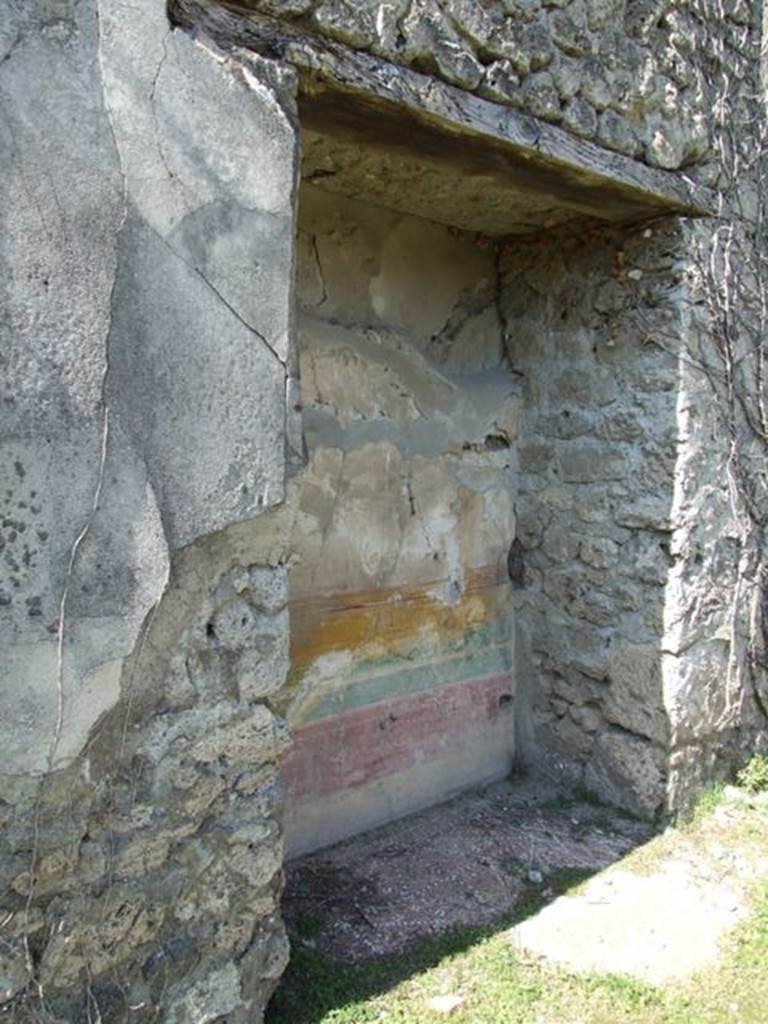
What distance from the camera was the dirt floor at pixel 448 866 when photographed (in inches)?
91.6

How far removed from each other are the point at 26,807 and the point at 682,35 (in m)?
2.68

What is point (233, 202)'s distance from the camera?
5.51 ft

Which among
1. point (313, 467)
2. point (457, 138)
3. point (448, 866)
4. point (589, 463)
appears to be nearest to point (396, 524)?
point (313, 467)

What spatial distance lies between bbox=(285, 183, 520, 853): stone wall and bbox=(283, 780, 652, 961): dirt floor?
0.10 m

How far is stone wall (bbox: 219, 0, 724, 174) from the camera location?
1.87 m

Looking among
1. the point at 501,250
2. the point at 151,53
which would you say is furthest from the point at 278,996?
the point at 501,250

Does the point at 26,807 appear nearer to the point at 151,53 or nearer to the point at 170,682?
the point at 170,682

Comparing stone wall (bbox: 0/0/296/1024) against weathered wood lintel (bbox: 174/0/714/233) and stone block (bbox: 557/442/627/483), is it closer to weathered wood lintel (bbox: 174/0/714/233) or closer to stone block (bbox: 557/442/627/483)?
weathered wood lintel (bbox: 174/0/714/233)

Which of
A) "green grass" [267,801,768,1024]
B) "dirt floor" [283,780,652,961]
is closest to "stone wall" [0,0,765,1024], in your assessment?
"dirt floor" [283,780,652,961]

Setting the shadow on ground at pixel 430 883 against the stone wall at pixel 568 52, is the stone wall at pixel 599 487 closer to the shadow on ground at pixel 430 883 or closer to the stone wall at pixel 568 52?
the shadow on ground at pixel 430 883

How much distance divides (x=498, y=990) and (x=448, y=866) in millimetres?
576

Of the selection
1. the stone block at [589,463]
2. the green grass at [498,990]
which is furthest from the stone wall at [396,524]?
the green grass at [498,990]

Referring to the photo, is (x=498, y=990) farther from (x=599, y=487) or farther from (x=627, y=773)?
(x=599, y=487)

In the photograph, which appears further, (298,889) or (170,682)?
(298,889)
